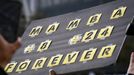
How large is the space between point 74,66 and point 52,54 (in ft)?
0.52

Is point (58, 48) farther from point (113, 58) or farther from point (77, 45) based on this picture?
point (113, 58)

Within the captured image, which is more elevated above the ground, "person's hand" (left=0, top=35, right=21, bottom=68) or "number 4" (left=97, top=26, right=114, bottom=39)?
"person's hand" (left=0, top=35, right=21, bottom=68)

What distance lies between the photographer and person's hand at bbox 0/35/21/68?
18.8 inches

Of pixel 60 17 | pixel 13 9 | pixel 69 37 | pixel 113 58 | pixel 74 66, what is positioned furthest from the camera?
pixel 60 17

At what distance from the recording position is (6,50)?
49cm

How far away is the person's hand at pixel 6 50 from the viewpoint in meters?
0.48

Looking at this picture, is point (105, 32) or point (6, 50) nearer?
point (6, 50)

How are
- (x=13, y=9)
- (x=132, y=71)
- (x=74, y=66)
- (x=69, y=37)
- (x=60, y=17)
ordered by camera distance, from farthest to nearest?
(x=60, y=17)
(x=69, y=37)
(x=74, y=66)
(x=132, y=71)
(x=13, y=9)

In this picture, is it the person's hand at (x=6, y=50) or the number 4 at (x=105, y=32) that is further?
the number 4 at (x=105, y=32)

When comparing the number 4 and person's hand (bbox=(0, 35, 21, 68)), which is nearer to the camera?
person's hand (bbox=(0, 35, 21, 68))

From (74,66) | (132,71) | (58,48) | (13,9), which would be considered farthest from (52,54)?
(13,9)

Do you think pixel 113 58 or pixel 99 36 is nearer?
pixel 113 58

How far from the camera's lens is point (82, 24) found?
4.88 feet

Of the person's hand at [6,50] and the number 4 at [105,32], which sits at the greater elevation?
the person's hand at [6,50]
